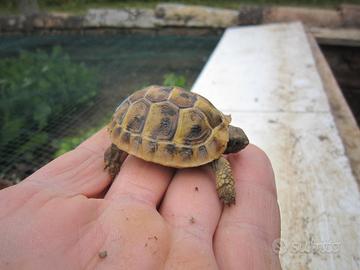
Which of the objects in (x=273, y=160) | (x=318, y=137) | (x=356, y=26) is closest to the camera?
(x=273, y=160)

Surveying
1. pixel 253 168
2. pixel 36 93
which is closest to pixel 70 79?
pixel 36 93

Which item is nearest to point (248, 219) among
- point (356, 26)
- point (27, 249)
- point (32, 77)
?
point (27, 249)

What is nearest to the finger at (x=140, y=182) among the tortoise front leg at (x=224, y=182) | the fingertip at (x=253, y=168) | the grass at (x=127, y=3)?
the tortoise front leg at (x=224, y=182)

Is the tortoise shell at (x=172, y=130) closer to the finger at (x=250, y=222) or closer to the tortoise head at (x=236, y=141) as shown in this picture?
the tortoise head at (x=236, y=141)

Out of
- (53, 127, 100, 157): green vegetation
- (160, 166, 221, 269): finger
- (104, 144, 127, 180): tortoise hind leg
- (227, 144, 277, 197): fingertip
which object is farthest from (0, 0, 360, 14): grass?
(160, 166, 221, 269): finger

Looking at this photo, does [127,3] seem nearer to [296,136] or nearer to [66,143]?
[66,143]

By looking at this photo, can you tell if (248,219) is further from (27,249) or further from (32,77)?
(32,77)

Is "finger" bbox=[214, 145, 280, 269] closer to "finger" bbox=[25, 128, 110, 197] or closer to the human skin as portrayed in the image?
the human skin
